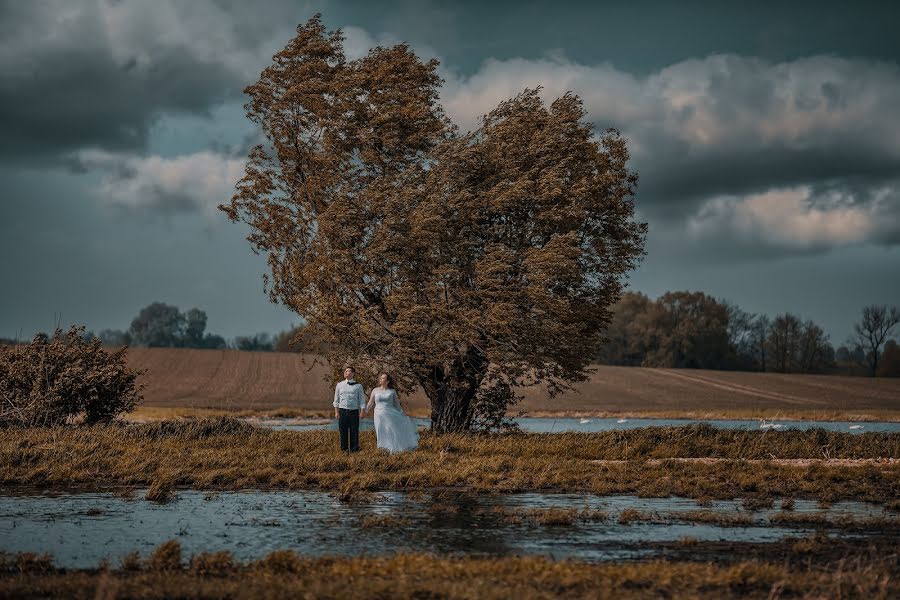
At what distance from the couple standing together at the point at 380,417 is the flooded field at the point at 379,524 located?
236 inches

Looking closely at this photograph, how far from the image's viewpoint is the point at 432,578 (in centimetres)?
1074

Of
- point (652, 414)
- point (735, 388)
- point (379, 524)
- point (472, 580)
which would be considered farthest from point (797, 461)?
point (735, 388)

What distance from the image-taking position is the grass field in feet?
263

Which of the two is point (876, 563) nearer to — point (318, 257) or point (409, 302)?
point (409, 302)

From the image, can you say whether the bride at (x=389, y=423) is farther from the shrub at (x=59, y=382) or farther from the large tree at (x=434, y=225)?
the shrub at (x=59, y=382)

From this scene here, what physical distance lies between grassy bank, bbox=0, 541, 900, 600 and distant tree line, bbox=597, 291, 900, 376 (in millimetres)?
119645

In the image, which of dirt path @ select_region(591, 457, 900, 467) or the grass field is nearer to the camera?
dirt path @ select_region(591, 457, 900, 467)

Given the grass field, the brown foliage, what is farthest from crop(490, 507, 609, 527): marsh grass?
the grass field

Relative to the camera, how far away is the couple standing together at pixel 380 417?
84.0 feet

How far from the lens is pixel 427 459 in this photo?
78.2 feet

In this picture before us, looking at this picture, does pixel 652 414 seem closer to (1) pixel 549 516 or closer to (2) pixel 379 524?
(1) pixel 549 516

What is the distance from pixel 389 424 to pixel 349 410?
1265 mm

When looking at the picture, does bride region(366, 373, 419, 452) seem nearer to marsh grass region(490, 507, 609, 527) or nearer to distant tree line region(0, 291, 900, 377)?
marsh grass region(490, 507, 609, 527)

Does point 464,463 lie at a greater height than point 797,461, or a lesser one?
greater
